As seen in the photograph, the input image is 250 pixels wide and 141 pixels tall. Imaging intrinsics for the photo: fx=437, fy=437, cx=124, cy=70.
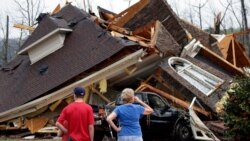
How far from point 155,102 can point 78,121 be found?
7193 mm

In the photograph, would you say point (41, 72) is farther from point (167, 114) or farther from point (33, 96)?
point (167, 114)

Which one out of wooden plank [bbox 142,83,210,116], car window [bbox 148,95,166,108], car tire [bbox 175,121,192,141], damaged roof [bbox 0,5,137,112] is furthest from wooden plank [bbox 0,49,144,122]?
car tire [bbox 175,121,192,141]

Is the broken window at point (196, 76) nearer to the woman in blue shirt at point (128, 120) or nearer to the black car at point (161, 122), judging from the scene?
the black car at point (161, 122)

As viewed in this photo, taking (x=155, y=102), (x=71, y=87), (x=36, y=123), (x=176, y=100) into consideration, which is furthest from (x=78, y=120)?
(x=36, y=123)

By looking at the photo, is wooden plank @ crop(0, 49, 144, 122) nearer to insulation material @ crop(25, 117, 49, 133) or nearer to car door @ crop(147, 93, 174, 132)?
insulation material @ crop(25, 117, 49, 133)

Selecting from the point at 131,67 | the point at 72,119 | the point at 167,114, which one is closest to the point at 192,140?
the point at 167,114

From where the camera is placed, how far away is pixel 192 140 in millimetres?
14461

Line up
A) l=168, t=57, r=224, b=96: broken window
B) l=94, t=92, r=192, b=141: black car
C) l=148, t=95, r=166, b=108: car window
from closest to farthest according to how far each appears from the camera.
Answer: l=94, t=92, r=192, b=141: black car, l=148, t=95, r=166, b=108: car window, l=168, t=57, r=224, b=96: broken window

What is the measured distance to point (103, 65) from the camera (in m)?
17.7

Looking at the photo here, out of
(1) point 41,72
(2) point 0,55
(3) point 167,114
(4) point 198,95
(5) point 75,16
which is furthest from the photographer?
(2) point 0,55

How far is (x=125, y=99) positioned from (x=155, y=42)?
36.4 ft

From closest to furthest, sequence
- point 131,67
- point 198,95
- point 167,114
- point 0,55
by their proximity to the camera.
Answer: point 167,114 < point 198,95 < point 131,67 < point 0,55

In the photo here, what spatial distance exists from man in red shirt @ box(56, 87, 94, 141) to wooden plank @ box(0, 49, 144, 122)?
10.0 metres

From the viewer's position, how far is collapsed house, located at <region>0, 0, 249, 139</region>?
17.2 metres
